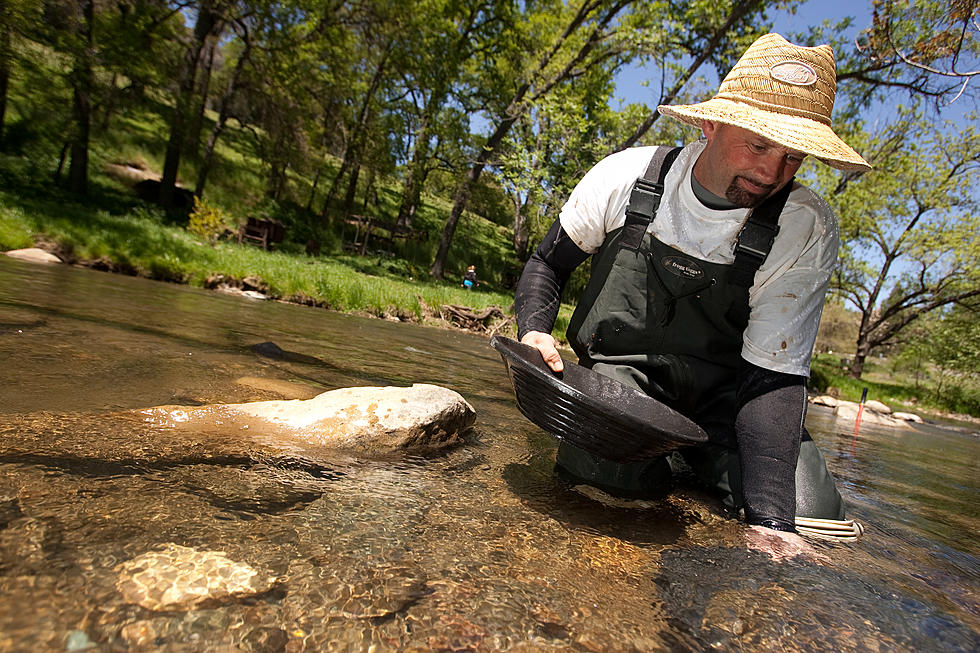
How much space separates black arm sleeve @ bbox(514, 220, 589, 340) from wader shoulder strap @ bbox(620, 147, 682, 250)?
0.31 meters

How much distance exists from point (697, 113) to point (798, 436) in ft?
4.61

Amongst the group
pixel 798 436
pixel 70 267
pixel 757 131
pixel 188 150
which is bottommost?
pixel 70 267

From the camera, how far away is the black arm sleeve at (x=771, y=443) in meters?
2.18

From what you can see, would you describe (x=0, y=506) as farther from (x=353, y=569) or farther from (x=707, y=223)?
(x=707, y=223)

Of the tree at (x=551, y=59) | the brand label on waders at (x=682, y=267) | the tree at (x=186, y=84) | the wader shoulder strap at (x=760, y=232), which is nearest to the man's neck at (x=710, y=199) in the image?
the wader shoulder strap at (x=760, y=232)

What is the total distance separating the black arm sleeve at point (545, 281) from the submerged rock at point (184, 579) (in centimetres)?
149

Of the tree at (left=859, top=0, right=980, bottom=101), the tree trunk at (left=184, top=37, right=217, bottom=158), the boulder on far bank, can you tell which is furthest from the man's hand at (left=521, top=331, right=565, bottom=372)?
the tree trunk at (left=184, top=37, right=217, bottom=158)

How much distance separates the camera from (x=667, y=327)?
2549 mm

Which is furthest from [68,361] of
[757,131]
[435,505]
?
[757,131]

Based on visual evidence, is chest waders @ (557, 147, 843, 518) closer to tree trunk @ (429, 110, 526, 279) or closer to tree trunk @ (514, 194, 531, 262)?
tree trunk @ (429, 110, 526, 279)

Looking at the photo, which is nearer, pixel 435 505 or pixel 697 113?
pixel 435 505

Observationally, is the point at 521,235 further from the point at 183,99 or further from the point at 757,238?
the point at 757,238

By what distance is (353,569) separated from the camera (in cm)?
135

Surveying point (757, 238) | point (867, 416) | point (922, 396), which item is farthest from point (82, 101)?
point (922, 396)
